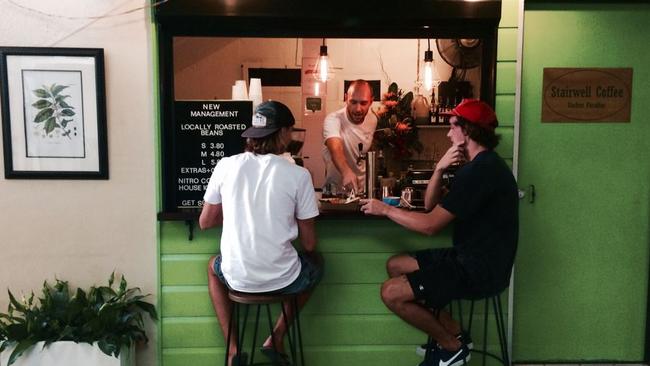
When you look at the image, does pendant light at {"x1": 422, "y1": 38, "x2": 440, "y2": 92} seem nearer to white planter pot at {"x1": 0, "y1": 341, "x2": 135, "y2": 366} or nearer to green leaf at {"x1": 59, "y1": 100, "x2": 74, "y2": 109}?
green leaf at {"x1": 59, "y1": 100, "x2": 74, "y2": 109}

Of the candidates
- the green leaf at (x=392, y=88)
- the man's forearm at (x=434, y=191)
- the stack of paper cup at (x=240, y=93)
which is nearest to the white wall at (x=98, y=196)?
the stack of paper cup at (x=240, y=93)

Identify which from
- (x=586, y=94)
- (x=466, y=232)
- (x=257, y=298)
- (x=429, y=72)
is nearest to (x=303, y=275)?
(x=257, y=298)

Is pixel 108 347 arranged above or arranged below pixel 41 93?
below

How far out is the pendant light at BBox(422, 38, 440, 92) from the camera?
4.15 meters

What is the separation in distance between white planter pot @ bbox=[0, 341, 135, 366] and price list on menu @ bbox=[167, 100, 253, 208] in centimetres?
81

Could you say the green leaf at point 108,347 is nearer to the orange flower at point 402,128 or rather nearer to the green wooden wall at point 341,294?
the green wooden wall at point 341,294

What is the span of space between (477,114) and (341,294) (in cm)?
117

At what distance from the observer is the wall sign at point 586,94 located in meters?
3.12

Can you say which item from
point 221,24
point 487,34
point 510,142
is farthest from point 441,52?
point 221,24

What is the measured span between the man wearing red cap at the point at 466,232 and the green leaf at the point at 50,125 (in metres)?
1.61

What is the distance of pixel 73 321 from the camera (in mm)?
2846

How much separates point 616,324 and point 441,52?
1.87 m

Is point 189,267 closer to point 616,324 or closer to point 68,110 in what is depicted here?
point 68,110

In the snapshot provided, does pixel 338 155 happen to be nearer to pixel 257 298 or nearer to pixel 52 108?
pixel 257 298
